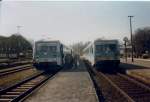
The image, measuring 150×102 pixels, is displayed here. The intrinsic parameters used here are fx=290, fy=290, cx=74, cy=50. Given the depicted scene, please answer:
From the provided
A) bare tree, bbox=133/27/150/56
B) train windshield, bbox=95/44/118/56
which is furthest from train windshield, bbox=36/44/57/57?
bare tree, bbox=133/27/150/56

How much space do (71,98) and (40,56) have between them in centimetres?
1570

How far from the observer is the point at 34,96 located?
40.7 feet

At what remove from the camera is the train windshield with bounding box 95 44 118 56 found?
2712 cm

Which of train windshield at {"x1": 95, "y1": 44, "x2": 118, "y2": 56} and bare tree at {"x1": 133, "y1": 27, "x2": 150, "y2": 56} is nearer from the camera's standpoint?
train windshield at {"x1": 95, "y1": 44, "x2": 118, "y2": 56}

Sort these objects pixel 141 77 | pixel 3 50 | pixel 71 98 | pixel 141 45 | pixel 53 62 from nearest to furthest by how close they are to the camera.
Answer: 1. pixel 71 98
2. pixel 141 77
3. pixel 53 62
4. pixel 141 45
5. pixel 3 50

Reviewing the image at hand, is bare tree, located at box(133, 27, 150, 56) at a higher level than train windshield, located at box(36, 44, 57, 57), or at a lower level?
higher

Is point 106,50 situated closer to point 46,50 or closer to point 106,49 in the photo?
point 106,49

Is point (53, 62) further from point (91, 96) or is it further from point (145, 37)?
point (145, 37)

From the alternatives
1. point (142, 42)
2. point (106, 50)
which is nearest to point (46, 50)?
point (106, 50)

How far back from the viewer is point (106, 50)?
2722 centimetres

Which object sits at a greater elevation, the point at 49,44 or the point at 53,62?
the point at 49,44

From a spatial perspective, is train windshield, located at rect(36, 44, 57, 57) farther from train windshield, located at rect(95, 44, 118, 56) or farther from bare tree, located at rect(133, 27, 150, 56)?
bare tree, located at rect(133, 27, 150, 56)

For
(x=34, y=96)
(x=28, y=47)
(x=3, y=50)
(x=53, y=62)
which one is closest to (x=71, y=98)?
(x=34, y=96)

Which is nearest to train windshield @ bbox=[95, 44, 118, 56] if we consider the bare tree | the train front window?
the train front window
